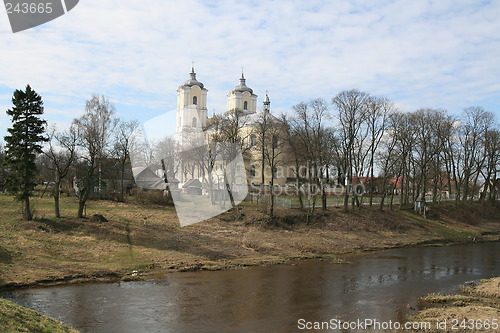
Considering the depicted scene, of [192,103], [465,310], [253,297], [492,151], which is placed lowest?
[253,297]

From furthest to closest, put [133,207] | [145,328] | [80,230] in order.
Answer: [133,207]
[80,230]
[145,328]

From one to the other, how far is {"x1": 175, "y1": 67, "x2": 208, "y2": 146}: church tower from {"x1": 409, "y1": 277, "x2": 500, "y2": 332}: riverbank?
51.7m

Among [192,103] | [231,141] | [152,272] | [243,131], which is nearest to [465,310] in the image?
[152,272]

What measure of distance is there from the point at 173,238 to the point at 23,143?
11002 millimetres

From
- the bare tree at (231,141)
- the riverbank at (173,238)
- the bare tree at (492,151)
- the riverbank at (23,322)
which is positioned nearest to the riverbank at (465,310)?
the riverbank at (173,238)

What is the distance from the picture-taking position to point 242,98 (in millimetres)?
70438

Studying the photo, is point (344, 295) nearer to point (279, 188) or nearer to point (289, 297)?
point (289, 297)

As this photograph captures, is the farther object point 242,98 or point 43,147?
point 242,98

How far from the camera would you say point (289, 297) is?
56.2ft

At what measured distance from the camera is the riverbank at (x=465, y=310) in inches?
501

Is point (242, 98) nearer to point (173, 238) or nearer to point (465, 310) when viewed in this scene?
point (173, 238)

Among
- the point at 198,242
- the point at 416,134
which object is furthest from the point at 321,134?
the point at 198,242

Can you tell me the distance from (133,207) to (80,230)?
31.3 feet

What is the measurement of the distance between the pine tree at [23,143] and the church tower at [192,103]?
38216 millimetres
